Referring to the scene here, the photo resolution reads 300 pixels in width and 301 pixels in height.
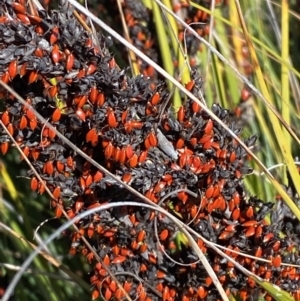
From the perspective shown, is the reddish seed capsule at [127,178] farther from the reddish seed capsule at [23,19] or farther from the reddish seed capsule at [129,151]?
the reddish seed capsule at [23,19]

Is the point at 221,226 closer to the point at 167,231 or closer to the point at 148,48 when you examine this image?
the point at 167,231

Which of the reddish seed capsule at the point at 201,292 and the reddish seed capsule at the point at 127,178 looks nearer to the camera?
the reddish seed capsule at the point at 127,178

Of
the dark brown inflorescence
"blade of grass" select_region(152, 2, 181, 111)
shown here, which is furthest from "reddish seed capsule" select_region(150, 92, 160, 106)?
"blade of grass" select_region(152, 2, 181, 111)

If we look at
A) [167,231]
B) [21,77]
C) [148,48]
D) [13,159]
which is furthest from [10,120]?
[13,159]

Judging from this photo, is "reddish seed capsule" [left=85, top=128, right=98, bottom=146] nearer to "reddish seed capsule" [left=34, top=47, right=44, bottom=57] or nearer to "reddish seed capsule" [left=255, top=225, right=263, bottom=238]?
"reddish seed capsule" [left=34, top=47, right=44, bottom=57]

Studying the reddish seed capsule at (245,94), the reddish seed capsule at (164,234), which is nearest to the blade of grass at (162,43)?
the reddish seed capsule at (245,94)

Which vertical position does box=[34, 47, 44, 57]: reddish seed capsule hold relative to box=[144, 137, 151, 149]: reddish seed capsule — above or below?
above

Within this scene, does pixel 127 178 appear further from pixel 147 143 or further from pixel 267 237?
pixel 267 237

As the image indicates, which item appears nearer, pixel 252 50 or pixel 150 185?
pixel 150 185
